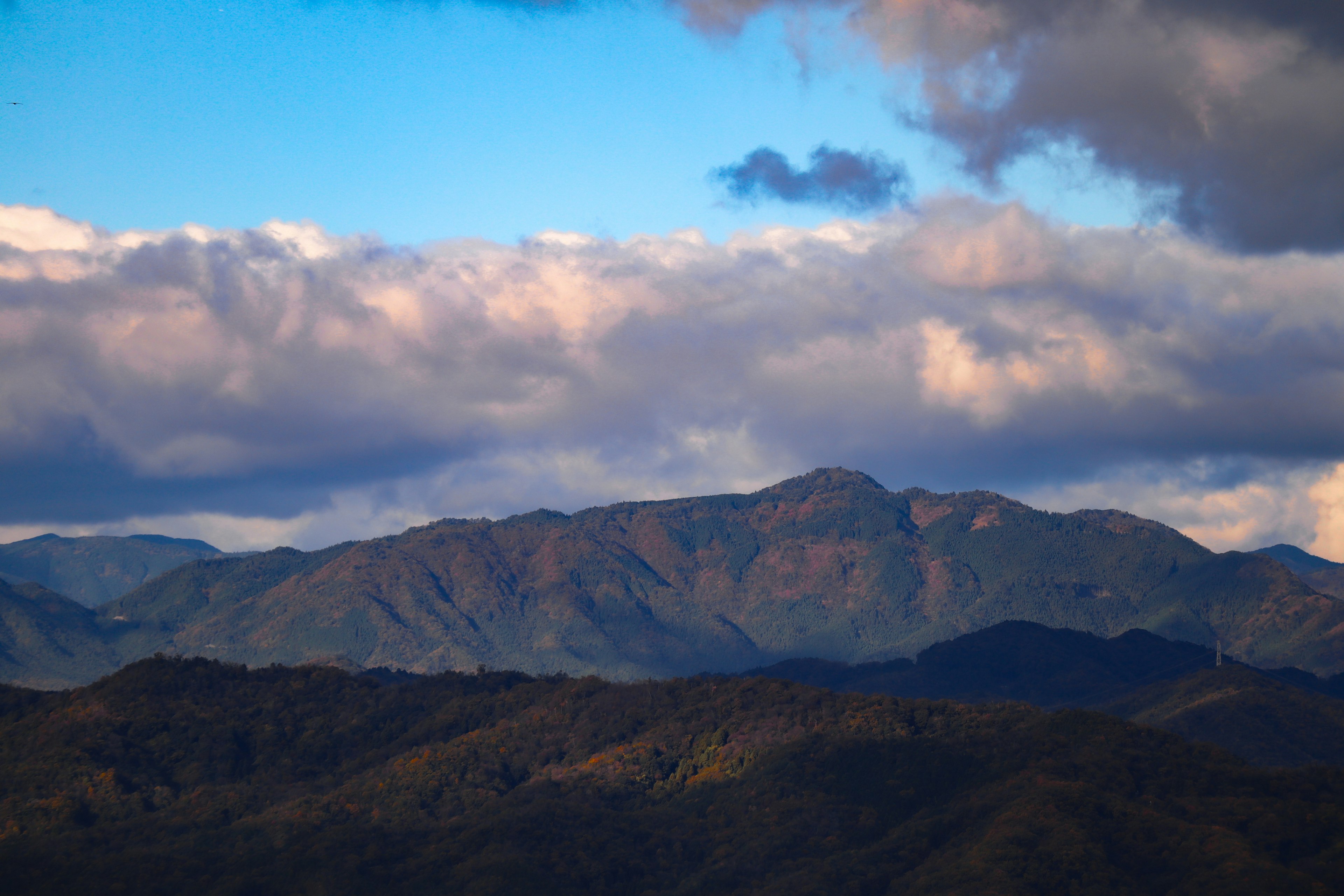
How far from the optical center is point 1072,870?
610 feet

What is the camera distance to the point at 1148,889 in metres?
185

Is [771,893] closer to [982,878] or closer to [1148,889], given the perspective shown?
[982,878]

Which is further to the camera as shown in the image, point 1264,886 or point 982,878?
point 982,878

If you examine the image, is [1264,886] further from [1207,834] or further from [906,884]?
[906,884]

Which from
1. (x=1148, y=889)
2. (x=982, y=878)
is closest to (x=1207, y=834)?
(x=1148, y=889)

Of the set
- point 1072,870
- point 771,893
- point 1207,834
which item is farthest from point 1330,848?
point 771,893

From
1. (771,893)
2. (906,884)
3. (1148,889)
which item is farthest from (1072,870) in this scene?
(771,893)

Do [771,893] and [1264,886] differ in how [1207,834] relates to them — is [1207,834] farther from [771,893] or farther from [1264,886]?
[771,893]

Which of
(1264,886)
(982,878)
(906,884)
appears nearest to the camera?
(1264,886)

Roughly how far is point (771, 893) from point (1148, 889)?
49.4 meters

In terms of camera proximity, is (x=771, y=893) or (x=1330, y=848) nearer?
(x=1330, y=848)

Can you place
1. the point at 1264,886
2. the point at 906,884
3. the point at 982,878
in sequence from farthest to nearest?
the point at 906,884
the point at 982,878
the point at 1264,886

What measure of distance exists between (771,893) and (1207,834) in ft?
191

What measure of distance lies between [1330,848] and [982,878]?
1777 inches
